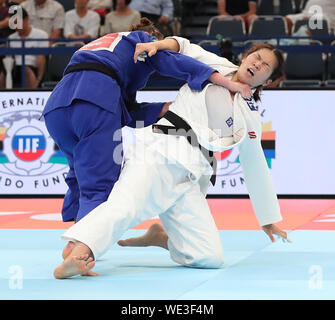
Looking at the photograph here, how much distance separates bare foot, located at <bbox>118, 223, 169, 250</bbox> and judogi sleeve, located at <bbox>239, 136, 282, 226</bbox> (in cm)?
63

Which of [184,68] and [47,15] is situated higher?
[184,68]

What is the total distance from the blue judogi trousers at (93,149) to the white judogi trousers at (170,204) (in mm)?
108

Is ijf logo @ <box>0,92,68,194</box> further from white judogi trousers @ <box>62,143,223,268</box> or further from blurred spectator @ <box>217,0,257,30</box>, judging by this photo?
blurred spectator @ <box>217,0,257,30</box>

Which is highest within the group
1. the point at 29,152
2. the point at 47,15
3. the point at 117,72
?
the point at 117,72

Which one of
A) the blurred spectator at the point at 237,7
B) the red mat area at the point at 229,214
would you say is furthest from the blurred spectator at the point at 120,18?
the red mat area at the point at 229,214

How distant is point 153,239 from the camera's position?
4.66 meters

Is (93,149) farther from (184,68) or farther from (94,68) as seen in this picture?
(184,68)

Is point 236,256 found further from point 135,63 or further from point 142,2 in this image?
point 142,2

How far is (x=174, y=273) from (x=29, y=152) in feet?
14.1

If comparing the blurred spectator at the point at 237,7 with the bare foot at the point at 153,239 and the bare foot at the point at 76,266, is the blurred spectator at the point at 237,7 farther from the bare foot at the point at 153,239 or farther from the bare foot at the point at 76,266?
the bare foot at the point at 76,266

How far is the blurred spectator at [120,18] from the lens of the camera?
10.2 m

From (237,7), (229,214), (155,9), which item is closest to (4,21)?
(155,9)

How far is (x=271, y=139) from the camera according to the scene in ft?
25.9

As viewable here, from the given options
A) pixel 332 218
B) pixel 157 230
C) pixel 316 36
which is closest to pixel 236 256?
pixel 157 230
